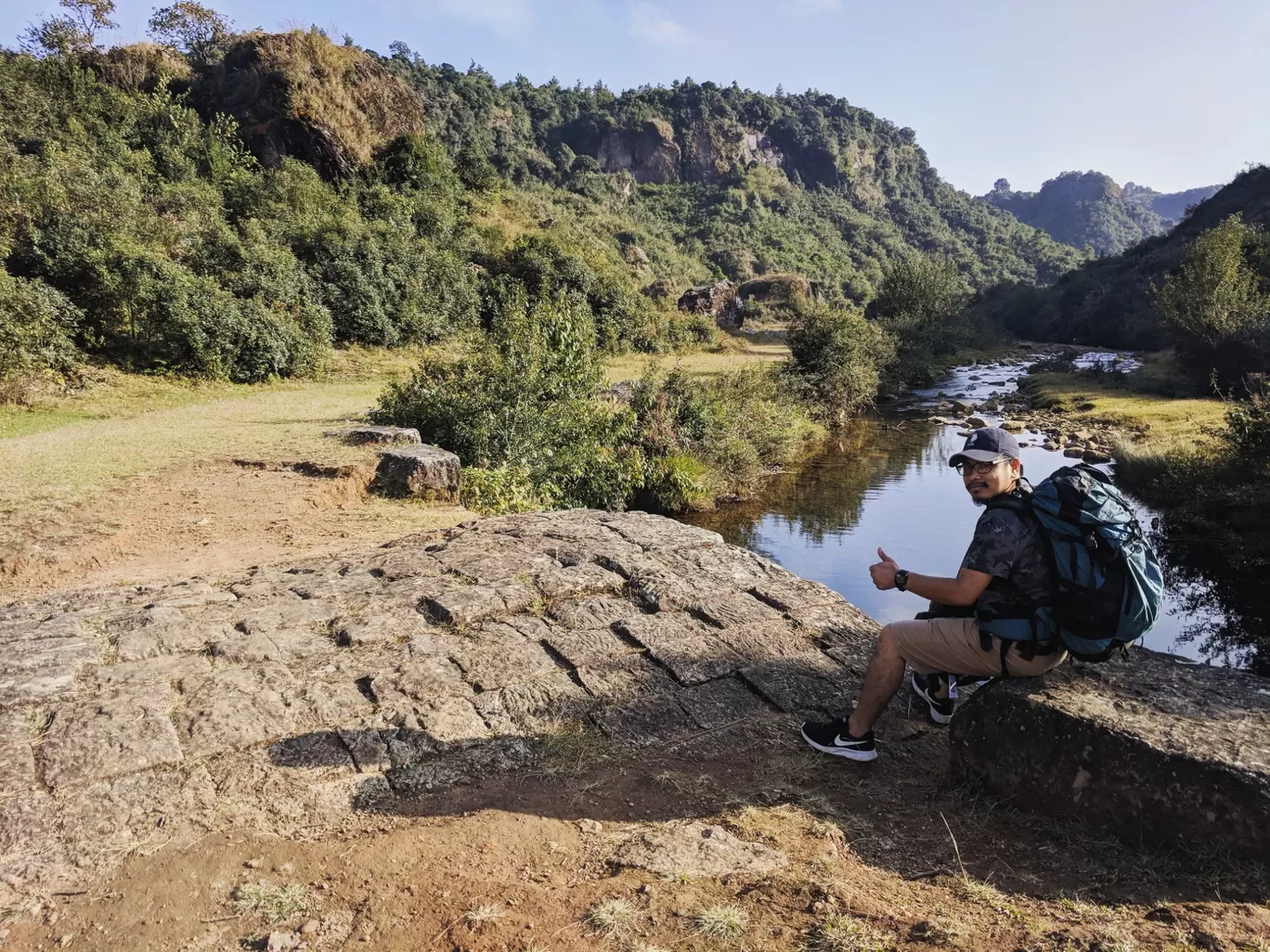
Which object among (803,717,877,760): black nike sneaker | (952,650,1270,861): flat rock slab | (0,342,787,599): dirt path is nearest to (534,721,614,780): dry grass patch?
(803,717,877,760): black nike sneaker

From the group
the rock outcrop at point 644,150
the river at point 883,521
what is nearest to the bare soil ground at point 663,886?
the river at point 883,521

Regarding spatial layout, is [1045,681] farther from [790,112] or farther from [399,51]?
[790,112]

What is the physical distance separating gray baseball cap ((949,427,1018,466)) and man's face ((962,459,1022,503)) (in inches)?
1.5

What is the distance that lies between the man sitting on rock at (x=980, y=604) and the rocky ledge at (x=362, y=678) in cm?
88

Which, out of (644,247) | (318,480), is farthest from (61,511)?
(644,247)

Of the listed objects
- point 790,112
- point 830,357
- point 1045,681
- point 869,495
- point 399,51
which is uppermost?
point 790,112

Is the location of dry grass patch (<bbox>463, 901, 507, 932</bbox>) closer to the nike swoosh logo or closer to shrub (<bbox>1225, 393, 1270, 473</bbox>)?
the nike swoosh logo

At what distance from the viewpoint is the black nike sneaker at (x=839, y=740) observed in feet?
12.7

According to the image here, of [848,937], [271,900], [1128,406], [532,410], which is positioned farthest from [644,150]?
[848,937]

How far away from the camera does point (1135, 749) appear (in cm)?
293

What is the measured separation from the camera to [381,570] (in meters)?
6.23

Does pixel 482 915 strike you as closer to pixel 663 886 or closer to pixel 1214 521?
pixel 663 886

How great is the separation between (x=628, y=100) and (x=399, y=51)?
120 ft

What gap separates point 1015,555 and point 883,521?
10.8m
